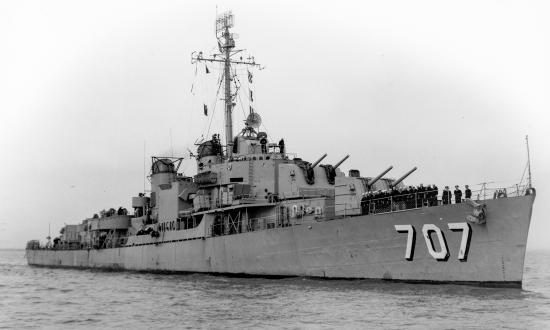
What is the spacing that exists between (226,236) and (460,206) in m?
10.5

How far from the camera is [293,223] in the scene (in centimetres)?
2256

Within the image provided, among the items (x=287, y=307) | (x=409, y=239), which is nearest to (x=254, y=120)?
(x=409, y=239)

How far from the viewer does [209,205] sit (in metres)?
26.7

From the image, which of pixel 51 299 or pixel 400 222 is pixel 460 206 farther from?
pixel 51 299

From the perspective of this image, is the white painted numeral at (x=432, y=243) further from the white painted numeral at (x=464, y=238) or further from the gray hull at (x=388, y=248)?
the white painted numeral at (x=464, y=238)

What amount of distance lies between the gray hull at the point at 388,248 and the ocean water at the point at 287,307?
1.39 feet

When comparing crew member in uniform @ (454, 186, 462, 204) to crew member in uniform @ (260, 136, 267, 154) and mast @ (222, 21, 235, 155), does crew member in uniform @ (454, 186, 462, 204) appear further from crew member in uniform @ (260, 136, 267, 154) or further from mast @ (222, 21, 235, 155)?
mast @ (222, 21, 235, 155)

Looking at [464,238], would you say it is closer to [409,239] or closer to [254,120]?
[409,239]

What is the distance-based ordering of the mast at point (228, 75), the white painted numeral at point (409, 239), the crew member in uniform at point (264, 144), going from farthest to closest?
1. the mast at point (228, 75)
2. the crew member in uniform at point (264, 144)
3. the white painted numeral at point (409, 239)

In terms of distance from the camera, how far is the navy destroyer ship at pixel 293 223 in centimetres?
1736

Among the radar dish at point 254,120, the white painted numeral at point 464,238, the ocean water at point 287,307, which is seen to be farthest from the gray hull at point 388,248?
the radar dish at point 254,120

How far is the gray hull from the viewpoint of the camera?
16953 mm

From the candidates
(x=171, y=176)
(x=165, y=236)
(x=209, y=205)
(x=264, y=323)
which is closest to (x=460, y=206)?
(x=264, y=323)

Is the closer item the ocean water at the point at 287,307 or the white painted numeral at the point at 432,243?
the ocean water at the point at 287,307
